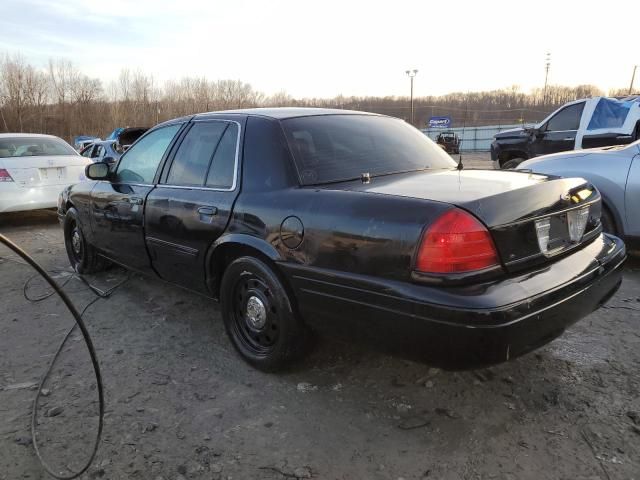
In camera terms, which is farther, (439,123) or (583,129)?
(439,123)

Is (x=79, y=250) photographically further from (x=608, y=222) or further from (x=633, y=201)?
(x=633, y=201)

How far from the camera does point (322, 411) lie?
266 cm

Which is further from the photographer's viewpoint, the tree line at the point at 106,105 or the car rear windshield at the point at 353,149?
the tree line at the point at 106,105

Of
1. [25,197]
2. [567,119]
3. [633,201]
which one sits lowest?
[25,197]

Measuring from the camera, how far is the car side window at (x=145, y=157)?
3.96 meters

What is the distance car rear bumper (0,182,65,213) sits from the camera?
7570 millimetres

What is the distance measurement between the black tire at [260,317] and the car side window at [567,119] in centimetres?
802

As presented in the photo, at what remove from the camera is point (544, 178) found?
274 cm

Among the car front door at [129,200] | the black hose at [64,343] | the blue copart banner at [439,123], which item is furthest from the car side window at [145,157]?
the blue copart banner at [439,123]

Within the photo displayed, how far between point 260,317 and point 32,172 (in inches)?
255

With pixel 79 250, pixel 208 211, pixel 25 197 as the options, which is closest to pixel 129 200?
pixel 208 211

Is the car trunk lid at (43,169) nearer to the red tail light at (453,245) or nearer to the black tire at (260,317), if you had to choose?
the black tire at (260,317)

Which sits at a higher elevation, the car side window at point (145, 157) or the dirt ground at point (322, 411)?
the car side window at point (145, 157)

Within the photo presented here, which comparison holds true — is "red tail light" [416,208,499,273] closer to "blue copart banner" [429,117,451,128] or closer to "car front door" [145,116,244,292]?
"car front door" [145,116,244,292]
